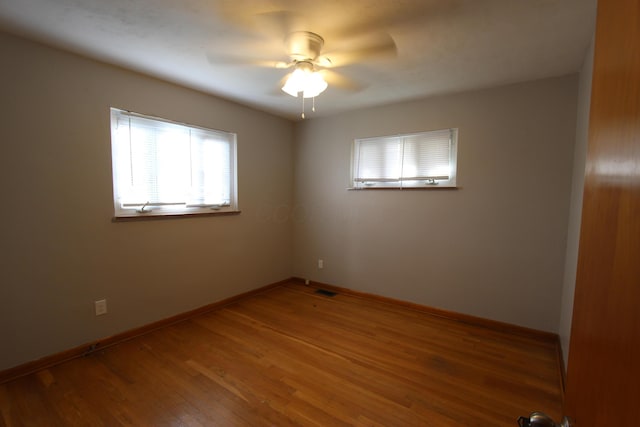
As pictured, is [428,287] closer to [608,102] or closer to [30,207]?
[608,102]

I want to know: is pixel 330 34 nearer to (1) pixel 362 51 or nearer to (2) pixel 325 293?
(1) pixel 362 51

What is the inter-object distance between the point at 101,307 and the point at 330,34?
2723 millimetres

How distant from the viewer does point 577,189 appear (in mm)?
2023

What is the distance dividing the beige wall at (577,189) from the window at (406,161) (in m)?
0.93

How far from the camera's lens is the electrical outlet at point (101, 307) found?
7.36ft

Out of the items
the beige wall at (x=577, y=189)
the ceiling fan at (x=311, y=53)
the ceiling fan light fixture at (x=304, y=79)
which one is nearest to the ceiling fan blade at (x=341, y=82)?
the ceiling fan at (x=311, y=53)

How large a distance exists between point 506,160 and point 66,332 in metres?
3.97

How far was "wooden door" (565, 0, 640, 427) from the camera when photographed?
41cm

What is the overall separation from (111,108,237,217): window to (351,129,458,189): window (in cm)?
158

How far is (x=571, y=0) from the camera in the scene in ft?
4.64

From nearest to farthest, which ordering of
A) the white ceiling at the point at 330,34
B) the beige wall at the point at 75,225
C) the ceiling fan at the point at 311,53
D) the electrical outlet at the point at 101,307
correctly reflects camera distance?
1. the white ceiling at the point at 330,34
2. the ceiling fan at the point at 311,53
3. the beige wall at the point at 75,225
4. the electrical outlet at the point at 101,307

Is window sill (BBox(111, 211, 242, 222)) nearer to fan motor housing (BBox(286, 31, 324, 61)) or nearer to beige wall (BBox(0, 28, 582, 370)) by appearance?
beige wall (BBox(0, 28, 582, 370))

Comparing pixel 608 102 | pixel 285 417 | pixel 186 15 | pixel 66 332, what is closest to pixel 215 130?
pixel 186 15

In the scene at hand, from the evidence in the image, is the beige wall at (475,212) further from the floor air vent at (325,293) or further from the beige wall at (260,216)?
the floor air vent at (325,293)
